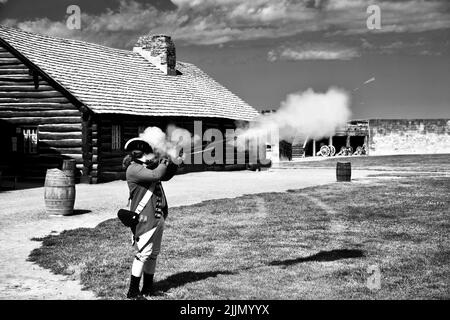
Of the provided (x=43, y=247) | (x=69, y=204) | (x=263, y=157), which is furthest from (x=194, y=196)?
(x=263, y=157)

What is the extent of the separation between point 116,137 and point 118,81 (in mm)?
3276

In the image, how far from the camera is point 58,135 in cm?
2158

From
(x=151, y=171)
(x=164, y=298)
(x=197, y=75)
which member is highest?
(x=197, y=75)

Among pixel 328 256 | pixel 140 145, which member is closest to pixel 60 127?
pixel 328 256

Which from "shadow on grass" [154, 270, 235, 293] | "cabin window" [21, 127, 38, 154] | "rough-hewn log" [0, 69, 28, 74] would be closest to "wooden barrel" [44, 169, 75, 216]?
"shadow on grass" [154, 270, 235, 293]

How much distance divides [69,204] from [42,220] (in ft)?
2.66

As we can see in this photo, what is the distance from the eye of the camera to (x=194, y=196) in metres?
16.9

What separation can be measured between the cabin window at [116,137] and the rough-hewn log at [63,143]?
69.0 inches

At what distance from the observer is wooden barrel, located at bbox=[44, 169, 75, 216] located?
12.4m

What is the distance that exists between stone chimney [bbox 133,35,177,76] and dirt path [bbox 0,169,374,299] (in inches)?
273

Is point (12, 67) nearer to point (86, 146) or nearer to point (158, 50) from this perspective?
point (86, 146)

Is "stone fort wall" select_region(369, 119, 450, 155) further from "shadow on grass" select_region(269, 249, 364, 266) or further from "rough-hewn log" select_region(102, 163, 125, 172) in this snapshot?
"shadow on grass" select_region(269, 249, 364, 266)

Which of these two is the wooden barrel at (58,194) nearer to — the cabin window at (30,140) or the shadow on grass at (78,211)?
the shadow on grass at (78,211)
